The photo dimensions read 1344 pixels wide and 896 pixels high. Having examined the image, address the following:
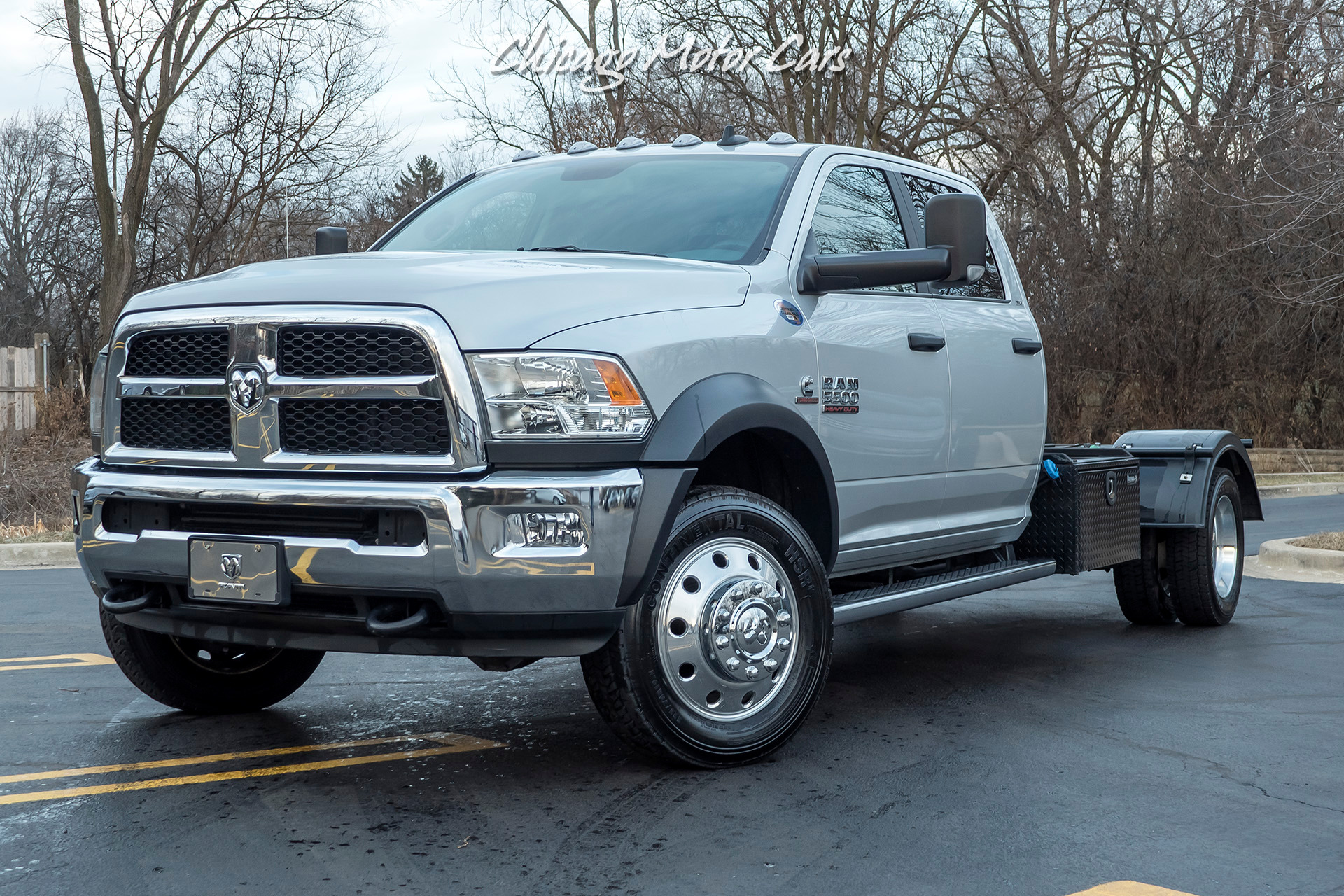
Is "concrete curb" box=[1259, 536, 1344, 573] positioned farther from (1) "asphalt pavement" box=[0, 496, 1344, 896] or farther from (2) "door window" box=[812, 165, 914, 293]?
(2) "door window" box=[812, 165, 914, 293]

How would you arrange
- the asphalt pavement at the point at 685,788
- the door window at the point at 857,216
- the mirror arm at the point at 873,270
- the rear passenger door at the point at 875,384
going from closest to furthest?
the asphalt pavement at the point at 685,788, the mirror arm at the point at 873,270, the rear passenger door at the point at 875,384, the door window at the point at 857,216

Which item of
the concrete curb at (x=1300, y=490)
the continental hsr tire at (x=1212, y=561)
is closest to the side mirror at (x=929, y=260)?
the continental hsr tire at (x=1212, y=561)

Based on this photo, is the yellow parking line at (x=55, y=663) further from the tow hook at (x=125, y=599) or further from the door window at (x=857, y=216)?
the door window at (x=857, y=216)

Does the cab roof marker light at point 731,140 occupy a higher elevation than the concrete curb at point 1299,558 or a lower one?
higher

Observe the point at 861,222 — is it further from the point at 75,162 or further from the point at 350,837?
the point at 75,162

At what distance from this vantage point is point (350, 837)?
3.80 metres

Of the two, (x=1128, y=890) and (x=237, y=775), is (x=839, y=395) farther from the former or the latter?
(x=237, y=775)

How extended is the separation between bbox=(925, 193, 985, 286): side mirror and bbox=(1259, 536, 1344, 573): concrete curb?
6.52 m

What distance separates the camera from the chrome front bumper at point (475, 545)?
3.84 meters

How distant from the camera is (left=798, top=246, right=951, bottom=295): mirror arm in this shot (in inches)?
192

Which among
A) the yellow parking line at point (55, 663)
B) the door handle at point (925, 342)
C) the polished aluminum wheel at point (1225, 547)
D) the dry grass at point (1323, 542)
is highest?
the door handle at point (925, 342)

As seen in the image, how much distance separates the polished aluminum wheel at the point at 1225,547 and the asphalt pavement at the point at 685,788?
1.16 meters

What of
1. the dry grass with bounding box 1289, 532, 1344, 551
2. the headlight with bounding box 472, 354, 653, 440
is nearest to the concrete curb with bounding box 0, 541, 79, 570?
the headlight with bounding box 472, 354, 653, 440

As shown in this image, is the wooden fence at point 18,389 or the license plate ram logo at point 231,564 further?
the wooden fence at point 18,389
